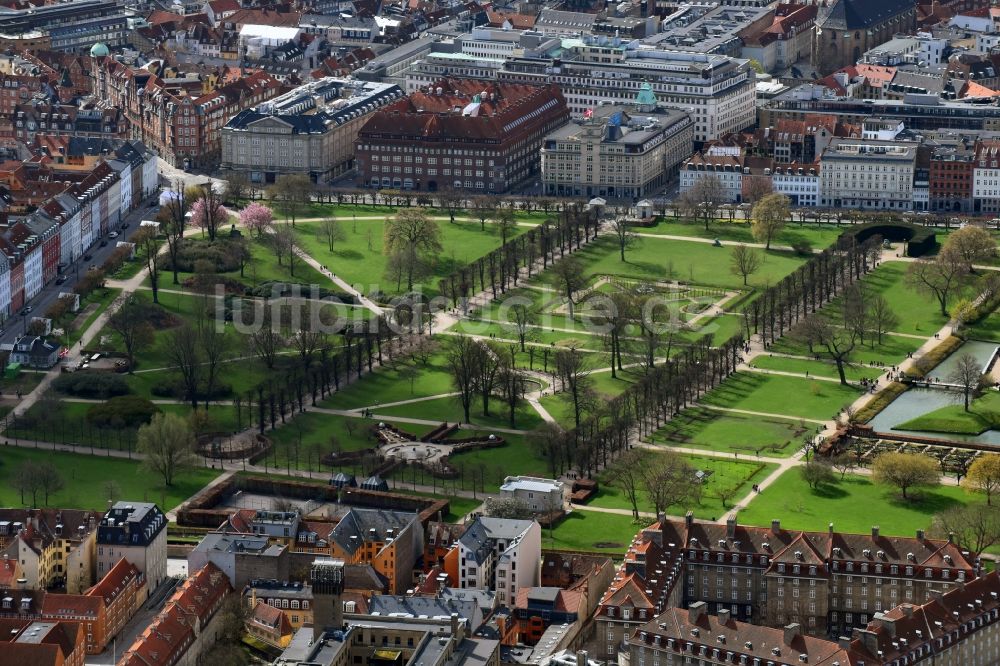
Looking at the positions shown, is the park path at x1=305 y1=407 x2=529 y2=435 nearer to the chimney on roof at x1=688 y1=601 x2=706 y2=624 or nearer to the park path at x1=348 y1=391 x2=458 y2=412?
the park path at x1=348 y1=391 x2=458 y2=412

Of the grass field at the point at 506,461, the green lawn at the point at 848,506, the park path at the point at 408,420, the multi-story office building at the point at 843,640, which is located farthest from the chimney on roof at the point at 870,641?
the park path at the point at 408,420

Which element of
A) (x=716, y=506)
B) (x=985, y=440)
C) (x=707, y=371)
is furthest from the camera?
(x=707, y=371)

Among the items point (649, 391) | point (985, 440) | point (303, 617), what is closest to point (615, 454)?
point (649, 391)

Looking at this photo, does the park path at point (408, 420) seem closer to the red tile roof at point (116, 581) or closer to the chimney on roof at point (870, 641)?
the red tile roof at point (116, 581)

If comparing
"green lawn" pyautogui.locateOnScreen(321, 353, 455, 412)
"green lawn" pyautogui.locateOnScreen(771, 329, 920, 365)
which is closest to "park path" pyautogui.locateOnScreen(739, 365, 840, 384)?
"green lawn" pyautogui.locateOnScreen(771, 329, 920, 365)

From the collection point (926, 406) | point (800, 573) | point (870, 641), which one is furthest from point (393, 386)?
point (870, 641)

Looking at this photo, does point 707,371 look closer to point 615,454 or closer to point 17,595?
point 615,454

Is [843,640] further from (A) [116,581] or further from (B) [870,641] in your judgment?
(A) [116,581]
